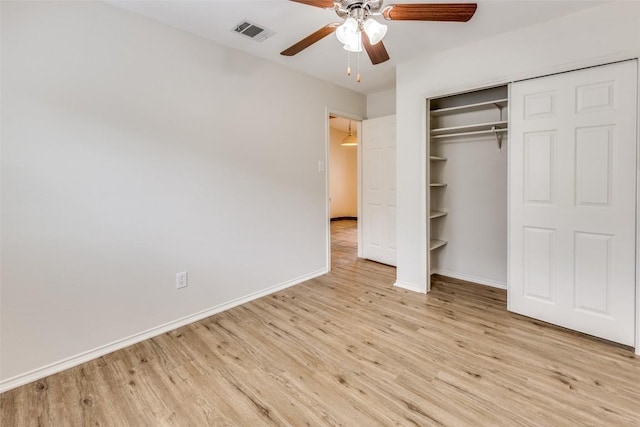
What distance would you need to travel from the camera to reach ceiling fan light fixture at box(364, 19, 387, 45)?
1668mm

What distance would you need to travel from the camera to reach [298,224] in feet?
11.6

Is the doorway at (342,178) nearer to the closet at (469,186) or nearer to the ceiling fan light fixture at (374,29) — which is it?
the closet at (469,186)

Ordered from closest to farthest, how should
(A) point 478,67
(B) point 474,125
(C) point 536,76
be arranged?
(C) point 536,76 → (A) point 478,67 → (B) point 474,125

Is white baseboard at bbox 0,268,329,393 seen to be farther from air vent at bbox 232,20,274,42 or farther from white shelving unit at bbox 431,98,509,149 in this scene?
white shelving unit at bbox 431,98,509,149

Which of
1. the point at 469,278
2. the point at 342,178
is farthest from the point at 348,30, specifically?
the point at 342,178

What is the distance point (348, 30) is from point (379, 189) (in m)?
2.70

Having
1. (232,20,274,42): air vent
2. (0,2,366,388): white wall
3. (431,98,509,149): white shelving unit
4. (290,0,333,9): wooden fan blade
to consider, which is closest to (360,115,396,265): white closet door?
(431,98,509,149): white shelving unit

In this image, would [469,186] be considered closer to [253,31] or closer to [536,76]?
[536,76]

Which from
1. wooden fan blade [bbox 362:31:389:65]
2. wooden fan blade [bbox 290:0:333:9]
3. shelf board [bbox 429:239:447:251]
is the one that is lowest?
shelf board [bbox 429:239:447:251]

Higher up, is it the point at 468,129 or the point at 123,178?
the point at 468,129

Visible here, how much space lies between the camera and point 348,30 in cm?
169

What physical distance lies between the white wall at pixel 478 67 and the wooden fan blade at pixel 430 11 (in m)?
1.12

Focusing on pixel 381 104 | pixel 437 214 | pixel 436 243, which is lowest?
pixel 436 243

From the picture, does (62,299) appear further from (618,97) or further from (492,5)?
(618,97)
